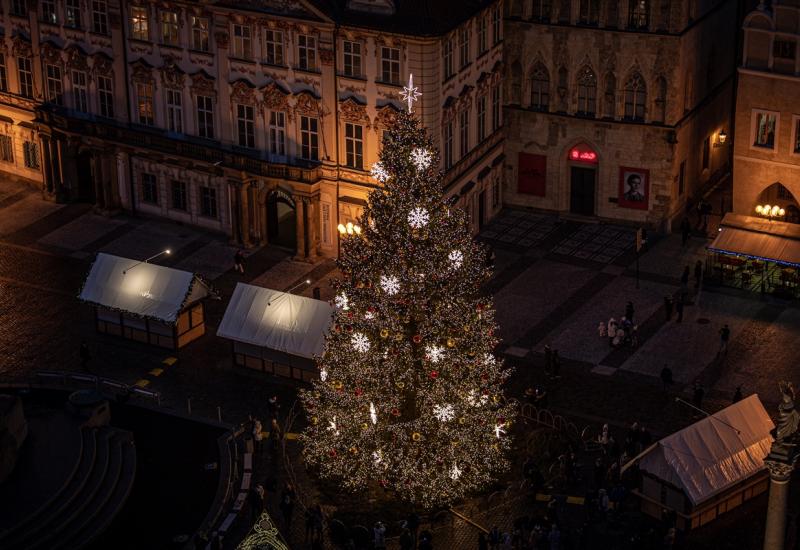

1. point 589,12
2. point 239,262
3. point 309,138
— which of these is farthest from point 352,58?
point 589,12

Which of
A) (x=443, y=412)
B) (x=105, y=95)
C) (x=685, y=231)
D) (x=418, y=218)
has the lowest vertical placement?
(x=685, y=231)

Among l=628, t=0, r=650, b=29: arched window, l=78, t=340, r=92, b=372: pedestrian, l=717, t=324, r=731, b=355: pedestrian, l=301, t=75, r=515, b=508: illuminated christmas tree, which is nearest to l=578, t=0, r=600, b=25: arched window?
l=628, t=0, r=650, b=29: arched window

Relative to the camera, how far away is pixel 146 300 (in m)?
86.9

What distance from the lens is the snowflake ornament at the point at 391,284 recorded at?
67375mm

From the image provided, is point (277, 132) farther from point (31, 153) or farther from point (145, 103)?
point (31, 153)

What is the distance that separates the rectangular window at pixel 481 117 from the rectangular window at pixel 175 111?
713 inches

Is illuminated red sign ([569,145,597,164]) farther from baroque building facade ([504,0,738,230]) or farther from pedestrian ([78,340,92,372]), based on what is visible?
pedestrian ([78,340,92,372])

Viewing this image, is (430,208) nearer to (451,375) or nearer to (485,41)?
(451,375)

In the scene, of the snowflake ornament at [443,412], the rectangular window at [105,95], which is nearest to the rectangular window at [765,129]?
the snowflake ornament at [443,412]

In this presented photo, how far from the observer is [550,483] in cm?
7325

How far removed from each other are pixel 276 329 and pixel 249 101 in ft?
63.4

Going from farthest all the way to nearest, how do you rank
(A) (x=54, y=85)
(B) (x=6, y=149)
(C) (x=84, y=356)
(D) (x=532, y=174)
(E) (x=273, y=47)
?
(B) (x=6, y=149) < (A) (x=54, y=85) < (D) (x=532, y=174) < (E) (x=273, y=47) < (C) (x=84, y=356)

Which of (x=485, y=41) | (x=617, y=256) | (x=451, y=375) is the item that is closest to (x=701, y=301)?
(x=617, y=256)

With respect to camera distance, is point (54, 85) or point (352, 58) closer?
point (352, 58)
